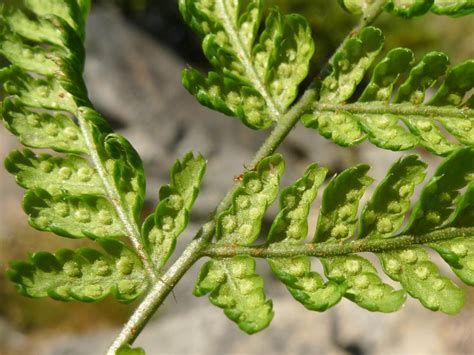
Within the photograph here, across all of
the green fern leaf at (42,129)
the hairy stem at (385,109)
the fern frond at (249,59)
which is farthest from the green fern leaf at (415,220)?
the green fern leaf at (42,129)

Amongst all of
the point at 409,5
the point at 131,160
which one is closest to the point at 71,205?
the point at 131,160

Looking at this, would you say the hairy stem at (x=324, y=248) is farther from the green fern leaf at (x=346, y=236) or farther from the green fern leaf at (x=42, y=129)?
the green fern leaf at (x=42, y=129)

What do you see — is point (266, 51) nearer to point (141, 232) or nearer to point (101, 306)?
point (141, 232)

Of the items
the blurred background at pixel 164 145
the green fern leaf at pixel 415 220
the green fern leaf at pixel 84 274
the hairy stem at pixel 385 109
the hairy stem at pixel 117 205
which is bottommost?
the blurred background at pixel 164 145

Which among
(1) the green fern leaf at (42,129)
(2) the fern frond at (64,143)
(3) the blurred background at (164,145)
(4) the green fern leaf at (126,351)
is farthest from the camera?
(3) the blurred background at (164,145)

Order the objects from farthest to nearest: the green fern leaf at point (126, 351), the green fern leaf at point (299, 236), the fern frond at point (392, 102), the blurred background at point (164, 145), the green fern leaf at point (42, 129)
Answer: the blurred background at point (164, 145), the green fern leaf at point (42, 129), the fern frond at point (392, 102), the green fern leaf at point (299, 236), the green fern leaf at point (126, 351)
